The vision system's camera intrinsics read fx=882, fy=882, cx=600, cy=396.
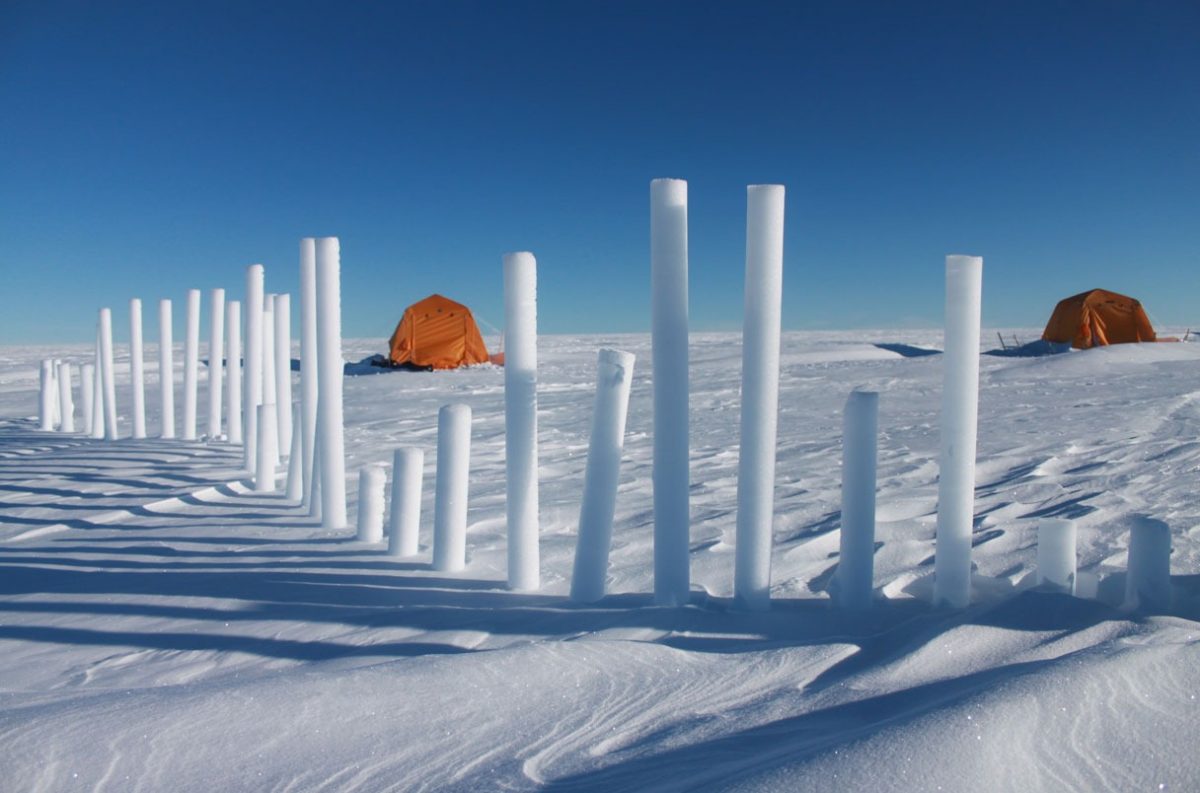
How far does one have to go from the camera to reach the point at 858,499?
2.58m

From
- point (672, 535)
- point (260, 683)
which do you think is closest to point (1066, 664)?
point (672, 535)

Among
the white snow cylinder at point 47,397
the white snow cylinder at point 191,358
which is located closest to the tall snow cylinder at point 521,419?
the white snow cylinder at point 191,358

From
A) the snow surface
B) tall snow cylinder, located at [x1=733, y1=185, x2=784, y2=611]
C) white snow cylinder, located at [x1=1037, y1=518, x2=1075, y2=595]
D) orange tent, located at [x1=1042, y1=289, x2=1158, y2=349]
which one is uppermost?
orange tent, located at [x1=1042, y1=289, x2=1158, y2=349]

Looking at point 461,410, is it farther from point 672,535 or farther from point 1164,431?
point 1164,431

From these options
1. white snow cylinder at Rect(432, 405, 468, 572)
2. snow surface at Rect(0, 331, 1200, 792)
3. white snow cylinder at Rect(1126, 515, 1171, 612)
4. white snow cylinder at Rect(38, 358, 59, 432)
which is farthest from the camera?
white snow cylinder at Rect(38, 358, 59, 432)

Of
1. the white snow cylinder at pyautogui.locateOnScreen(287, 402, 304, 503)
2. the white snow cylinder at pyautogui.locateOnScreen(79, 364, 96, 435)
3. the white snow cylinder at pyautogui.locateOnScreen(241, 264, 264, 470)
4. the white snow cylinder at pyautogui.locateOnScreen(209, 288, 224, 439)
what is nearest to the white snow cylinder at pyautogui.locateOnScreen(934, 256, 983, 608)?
the white snow cylinder at pyautogui.locateOnScreen(287, 402, 304, 503)

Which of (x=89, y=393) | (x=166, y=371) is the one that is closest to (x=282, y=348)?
(x=166, y=371)

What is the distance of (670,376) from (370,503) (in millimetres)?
1817

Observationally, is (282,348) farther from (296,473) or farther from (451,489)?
(451,489)

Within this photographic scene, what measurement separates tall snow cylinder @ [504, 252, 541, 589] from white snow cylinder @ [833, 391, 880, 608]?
993 millimetres

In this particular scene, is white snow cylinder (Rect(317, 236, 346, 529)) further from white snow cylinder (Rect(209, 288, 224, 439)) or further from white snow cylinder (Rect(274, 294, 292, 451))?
white snow cylinder (Rect(209, 288, 224, 439))

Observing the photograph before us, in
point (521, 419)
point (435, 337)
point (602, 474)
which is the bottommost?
point (602, 474)

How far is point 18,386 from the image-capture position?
656 inches

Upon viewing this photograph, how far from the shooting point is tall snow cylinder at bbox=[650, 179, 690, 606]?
2.59 m
